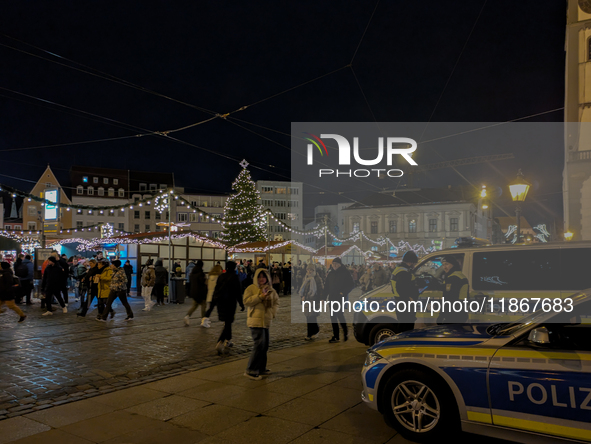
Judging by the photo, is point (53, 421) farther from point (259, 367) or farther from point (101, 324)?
point (101, 324)

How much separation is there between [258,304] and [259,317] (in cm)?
20

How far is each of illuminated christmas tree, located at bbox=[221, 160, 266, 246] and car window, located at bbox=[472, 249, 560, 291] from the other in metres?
45.5

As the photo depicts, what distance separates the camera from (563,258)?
683 centimetres

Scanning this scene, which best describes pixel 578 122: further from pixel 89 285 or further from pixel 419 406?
pixel 419 406

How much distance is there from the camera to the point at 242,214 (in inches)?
2084

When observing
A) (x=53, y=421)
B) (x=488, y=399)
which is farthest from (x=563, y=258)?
(x=53, y=421)

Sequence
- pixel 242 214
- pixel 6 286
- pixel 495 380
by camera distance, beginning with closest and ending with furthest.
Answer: pixel 495 380 < pixel 6 286 < pixel 242 214

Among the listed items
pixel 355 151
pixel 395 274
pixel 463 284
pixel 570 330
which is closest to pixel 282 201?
pixel 355 151

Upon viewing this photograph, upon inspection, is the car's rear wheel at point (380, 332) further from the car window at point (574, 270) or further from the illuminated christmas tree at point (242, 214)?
the illuminated christmas tree at point (242, 214)

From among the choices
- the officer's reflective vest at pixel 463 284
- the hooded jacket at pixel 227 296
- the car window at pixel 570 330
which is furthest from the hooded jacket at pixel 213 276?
the car window at pixel 570 330

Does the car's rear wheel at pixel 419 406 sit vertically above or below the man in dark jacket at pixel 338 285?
below

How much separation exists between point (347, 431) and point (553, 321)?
2.25m

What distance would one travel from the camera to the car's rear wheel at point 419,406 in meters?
4.36

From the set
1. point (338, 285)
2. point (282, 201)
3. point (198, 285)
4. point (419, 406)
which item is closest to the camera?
point (419, 406)
